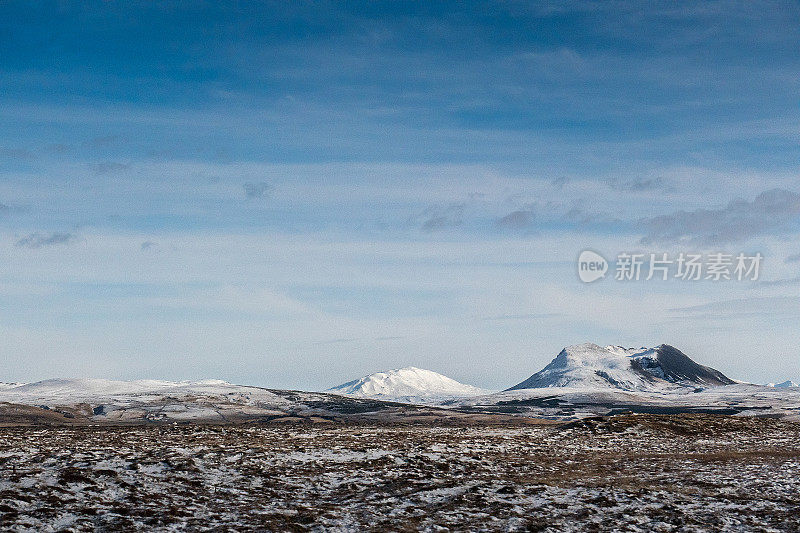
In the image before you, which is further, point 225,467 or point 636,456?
point 636,456

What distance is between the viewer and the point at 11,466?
25297 millimetres

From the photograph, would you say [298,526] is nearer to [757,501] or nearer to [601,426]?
[757,501]

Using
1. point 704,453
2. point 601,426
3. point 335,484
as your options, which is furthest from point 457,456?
point 601,426

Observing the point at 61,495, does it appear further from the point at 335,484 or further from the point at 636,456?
the point at 636,456

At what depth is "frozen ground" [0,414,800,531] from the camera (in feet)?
65.9

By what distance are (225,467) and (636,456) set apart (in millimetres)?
22954

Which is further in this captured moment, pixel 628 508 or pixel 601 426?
pixel 601 426

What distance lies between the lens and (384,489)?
82.7 feet

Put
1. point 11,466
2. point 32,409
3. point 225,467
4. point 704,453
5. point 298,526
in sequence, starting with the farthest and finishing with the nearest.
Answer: point 32,409 < point 704,453 < point 225,467 < point 11,466 < point 298,526

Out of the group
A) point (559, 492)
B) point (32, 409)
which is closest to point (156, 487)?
point (559, 492)

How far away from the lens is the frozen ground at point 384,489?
791 inches

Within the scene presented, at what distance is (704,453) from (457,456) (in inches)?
660

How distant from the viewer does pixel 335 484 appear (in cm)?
2594

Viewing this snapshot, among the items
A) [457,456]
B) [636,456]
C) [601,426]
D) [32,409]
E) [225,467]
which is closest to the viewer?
[225,467]
